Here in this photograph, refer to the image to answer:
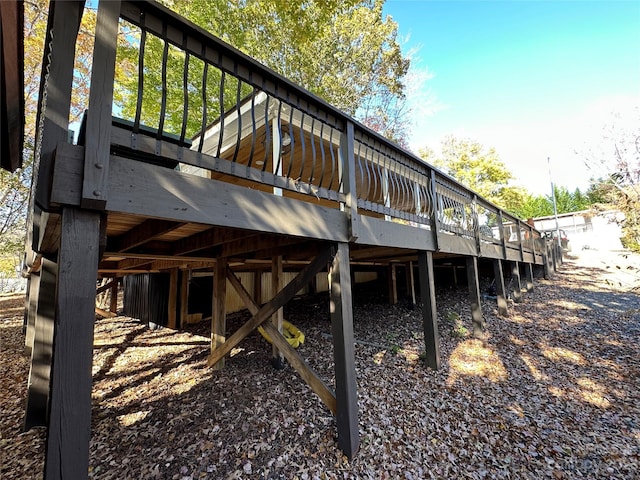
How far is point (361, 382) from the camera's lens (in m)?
4.03

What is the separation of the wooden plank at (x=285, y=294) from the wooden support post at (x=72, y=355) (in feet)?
6.38

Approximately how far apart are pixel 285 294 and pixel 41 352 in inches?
111

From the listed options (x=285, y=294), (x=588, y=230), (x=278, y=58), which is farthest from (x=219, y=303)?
(x=588, y=230)

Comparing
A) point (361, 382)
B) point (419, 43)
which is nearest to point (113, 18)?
point (361, 382)

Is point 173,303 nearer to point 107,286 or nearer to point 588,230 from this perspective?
point 107,286

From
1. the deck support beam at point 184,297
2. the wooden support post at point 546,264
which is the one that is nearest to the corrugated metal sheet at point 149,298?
the deck support beam at point 184,297

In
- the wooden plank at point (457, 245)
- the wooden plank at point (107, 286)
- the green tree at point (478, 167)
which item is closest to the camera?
the wooden plank at point (457, 245)

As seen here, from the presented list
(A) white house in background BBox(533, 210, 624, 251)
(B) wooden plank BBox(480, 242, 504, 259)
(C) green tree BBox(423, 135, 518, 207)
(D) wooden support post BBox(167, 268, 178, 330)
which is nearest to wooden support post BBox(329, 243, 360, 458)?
(B) wooden plank BBox(480, 242, 504, 259)

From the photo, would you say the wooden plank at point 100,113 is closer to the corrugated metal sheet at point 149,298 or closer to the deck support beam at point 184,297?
the deck support beam at point 184,297

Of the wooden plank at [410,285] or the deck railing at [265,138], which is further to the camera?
the wooden plank at [410,285]

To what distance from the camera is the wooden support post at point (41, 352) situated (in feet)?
10.8

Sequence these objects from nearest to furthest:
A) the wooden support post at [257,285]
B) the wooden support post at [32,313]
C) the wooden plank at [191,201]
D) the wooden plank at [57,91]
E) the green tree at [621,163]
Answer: the wooden plank at [57,91] < the wooden plank at [191,201] < the wooden support post at [32,313] < the wooden support post at [257,285] < the green tree at [621,163]

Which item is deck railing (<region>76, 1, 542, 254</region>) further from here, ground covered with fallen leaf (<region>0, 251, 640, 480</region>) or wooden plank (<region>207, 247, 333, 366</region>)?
ground covered with fallen leaf (<region>0, 251, 640, 480</region>)

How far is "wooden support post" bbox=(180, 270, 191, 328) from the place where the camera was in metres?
7.21
